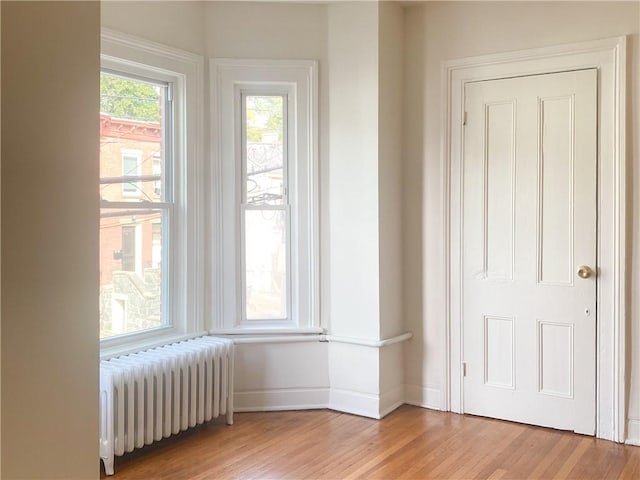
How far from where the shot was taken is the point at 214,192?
4027mm

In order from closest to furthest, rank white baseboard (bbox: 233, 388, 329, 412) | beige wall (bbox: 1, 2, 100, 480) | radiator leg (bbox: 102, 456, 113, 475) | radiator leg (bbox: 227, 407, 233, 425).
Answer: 1. beige wall (bbox: 1, 2, 100, 480)
2. radiator leg (bbox: 102, 456, 113, 475)
3. radiator leg (bbox: 227, 407, 233, 425)
4. white baseboard (bbox: 233, 388, 329, 412)

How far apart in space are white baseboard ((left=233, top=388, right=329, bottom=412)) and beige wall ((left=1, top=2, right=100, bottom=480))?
2.94 metres

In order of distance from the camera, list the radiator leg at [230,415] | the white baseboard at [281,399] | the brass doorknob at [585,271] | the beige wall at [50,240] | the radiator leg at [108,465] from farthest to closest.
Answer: the white baseboard at [281,399] < the radiator leg at [230,415] < the brass doorknob at [585,271] < the radiator leg at [108,465] < the beige wall at [50,240]

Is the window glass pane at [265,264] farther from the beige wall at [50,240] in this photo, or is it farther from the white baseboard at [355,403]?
the beige wall at [50,240]

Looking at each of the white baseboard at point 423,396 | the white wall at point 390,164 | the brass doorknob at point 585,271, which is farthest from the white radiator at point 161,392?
the brass doorknob at point 585,271

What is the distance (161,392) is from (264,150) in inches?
68.8

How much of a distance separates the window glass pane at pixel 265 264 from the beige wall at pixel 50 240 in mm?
2942

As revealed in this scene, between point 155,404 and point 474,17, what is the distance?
3.13m

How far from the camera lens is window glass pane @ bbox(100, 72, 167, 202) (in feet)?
11.5

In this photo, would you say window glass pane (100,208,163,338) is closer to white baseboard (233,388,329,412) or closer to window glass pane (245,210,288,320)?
window glass pane (245,210,288,320)

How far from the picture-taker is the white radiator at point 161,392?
3088 millimetres

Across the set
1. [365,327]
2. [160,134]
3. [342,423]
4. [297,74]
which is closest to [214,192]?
[160,134]

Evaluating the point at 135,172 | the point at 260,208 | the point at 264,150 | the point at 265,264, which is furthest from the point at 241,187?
the point at 135,172

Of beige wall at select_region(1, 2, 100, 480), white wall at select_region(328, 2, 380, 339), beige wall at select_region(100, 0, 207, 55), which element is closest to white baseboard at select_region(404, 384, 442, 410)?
white wall at select_region(328, 2, 380, 339)
